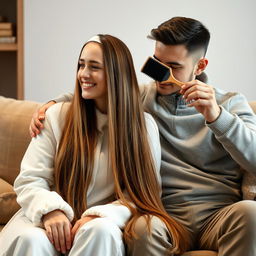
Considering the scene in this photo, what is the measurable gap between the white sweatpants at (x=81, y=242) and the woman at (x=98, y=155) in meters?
0.07

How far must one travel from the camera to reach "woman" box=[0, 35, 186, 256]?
1.81m

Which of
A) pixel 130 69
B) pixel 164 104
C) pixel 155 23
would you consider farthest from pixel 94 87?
pixel 155 23

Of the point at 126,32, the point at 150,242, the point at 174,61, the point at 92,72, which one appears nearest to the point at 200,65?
the point at 174,61

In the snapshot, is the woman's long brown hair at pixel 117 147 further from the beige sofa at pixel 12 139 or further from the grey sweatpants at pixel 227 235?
the beige sofa at pixel 12 139

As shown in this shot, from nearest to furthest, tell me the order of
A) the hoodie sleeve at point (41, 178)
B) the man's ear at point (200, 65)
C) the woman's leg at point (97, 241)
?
the woman's leg at point (97, 241)
the hoodie sleeve at point (41, 178)
the man's ear at point (200, 65)

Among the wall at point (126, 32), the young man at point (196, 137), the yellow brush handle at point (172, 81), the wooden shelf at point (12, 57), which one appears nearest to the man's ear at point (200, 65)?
the young man at point (196, 137)

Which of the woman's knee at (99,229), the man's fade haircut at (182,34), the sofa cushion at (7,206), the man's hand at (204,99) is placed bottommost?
the sofa cushion at (7,206)

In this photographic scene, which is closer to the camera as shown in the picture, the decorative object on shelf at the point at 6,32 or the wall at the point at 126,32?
the wall at the point at 126,32

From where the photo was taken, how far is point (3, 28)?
330 cm

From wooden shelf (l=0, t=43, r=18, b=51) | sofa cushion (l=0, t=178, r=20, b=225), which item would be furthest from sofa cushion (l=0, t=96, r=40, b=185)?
wooden shelf (l=0, t=43, r=18, b=51)

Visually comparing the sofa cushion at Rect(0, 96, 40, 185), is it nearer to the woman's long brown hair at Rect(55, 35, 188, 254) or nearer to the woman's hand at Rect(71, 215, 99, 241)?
the woman's long brown hair at Rect(55, 35, 188, 254)

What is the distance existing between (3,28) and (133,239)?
1.97 m

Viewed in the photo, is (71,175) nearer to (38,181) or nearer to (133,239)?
(38,181)

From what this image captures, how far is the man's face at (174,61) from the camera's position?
6.59 feet
